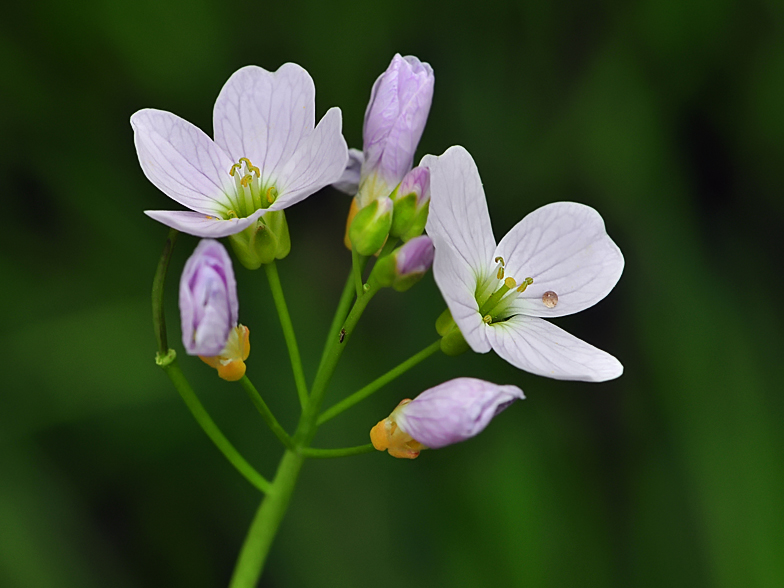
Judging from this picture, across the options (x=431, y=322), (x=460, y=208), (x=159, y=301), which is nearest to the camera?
(x=159, y=301)

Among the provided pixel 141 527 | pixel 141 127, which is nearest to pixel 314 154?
pixel 141 127

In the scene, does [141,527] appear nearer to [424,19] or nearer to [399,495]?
[399,495]

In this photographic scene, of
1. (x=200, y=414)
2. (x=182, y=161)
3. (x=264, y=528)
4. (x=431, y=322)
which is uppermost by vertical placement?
(x=182, y=161)

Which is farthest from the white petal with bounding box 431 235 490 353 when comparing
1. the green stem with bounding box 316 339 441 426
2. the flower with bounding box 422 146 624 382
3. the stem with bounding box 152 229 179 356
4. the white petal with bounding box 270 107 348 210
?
the stem with bounding box 152 229 179 356

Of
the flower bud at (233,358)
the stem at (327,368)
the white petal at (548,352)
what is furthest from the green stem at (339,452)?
the white petal at (548,352)

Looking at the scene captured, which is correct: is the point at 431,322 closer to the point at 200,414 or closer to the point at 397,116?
the point at 397,116

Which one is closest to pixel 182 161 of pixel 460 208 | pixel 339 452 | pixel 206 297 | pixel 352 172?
pixel 352 172

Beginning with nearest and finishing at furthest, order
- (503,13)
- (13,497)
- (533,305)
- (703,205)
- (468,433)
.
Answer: (468,433)
(533,305)
(13,497)
(503,13)
(703,205)
